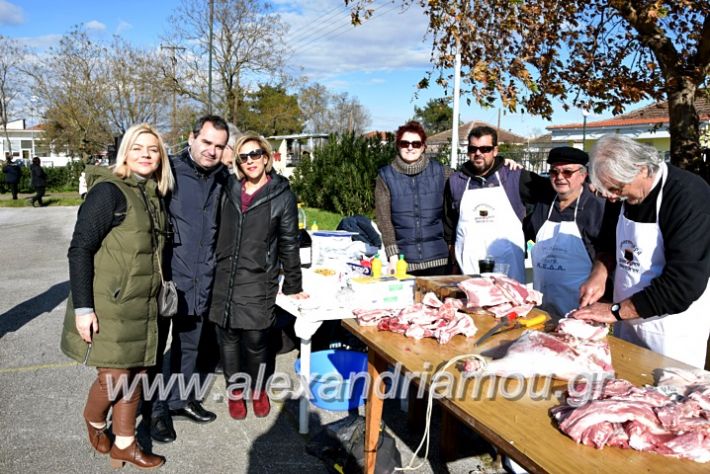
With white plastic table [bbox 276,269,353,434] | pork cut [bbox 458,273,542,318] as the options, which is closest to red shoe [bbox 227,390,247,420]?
white plastic table [bbox 276,269,353,434]

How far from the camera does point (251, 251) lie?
347 cm

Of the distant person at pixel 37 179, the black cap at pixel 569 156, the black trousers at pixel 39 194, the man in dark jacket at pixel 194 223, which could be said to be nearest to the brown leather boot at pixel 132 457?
the man in dark jacket at pixel 194 223

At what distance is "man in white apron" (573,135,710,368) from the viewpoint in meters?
2.33

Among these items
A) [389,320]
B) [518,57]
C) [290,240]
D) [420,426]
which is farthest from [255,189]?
[518,57]

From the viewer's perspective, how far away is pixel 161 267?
10.0 ft

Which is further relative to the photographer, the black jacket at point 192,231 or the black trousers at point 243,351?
the black trousers at point 243,351

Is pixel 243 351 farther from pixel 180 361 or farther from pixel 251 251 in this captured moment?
pixel 251 251

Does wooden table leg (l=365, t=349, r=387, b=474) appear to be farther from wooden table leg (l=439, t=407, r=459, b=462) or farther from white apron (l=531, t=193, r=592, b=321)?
white apron (l=531, t=193, r=592, b=321)

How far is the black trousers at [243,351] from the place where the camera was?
365 centimetres

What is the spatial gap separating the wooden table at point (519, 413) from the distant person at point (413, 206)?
121 cm

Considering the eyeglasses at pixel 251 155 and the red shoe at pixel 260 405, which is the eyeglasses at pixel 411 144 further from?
the red shoe at pixel 260 405

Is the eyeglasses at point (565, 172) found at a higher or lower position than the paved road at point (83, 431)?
higher

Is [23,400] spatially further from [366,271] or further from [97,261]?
[366,271]

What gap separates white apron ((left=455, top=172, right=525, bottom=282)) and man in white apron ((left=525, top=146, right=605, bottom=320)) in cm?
34
